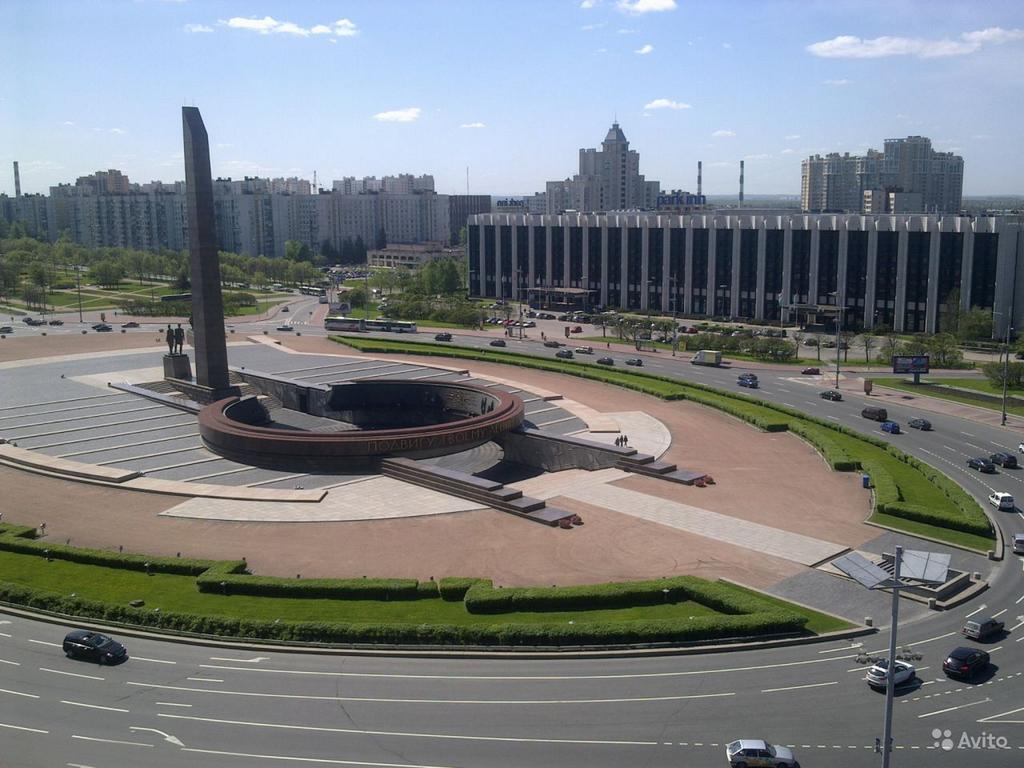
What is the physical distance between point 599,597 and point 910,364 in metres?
68.3

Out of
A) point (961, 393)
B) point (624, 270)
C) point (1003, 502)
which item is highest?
point (624, 270)

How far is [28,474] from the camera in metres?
63.5

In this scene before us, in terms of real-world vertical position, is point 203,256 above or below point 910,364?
above

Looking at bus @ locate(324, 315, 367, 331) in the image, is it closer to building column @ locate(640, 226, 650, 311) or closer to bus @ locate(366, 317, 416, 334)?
bus @ locate(366, 317, 416, 334)

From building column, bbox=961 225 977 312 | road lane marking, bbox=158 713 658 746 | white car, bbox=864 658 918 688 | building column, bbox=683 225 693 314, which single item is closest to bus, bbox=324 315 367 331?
building column, bbox=683 225 693 314

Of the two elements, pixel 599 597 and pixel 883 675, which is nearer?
pixel 883 675

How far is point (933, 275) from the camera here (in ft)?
409

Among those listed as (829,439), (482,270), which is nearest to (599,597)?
(829,439)

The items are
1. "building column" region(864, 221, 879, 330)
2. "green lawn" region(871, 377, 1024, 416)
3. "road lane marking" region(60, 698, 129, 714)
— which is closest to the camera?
"road lane marking" region(60, 698, 129, 714)

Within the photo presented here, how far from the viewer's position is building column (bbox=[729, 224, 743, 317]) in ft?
472

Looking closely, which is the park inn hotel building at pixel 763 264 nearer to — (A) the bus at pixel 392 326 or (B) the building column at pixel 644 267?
(B) the building column at pixel 644 267

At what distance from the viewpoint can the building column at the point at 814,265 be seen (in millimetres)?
134500

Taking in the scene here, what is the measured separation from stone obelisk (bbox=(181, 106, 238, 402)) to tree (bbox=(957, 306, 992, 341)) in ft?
293

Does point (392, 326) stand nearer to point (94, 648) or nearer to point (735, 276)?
point (735, 276)
